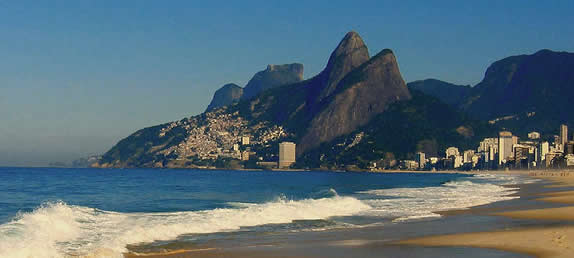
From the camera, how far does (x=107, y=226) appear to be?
29953mm

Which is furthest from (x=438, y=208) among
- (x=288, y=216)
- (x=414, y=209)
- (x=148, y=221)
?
(x=148, y=221)

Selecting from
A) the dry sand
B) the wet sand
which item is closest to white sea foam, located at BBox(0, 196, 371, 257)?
the wet sand

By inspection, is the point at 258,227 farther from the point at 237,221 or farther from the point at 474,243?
the point at 474,243

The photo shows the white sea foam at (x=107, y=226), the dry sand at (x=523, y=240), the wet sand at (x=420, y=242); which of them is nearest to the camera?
the dry sand at (x=523, y=240)

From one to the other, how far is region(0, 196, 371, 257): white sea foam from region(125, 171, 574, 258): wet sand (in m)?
2.50

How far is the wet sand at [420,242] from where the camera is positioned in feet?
66.1

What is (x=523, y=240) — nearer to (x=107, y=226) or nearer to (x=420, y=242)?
(x=420, y=242)

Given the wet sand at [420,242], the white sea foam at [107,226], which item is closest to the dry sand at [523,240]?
the wet sand at [420,242]

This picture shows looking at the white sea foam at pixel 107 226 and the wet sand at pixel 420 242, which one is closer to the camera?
the wet sand at pixel 420 242

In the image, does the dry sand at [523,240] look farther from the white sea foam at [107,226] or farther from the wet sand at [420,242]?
the white sea foam at [107,226]

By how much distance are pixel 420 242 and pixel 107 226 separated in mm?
13912

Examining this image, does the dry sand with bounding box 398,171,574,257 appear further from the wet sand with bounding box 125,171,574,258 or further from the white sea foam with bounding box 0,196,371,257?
the white sea foam with bounding box 0,196,371,257

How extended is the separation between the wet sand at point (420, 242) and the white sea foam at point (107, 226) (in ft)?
8.21

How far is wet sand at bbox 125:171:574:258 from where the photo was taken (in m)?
20.2
